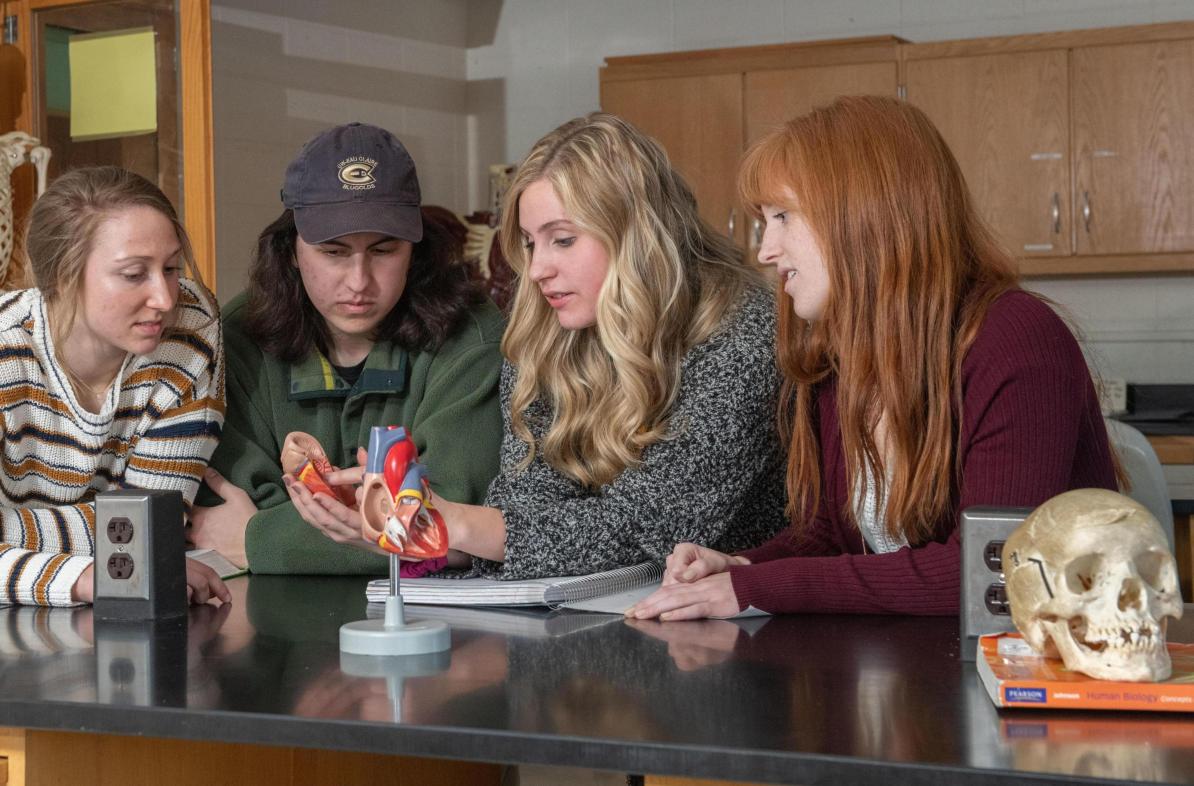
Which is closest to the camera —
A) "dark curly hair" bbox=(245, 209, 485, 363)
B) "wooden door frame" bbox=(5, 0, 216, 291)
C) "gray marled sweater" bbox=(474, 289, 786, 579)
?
"gray marled sweater" bbox=(474, 289, 786, 579)

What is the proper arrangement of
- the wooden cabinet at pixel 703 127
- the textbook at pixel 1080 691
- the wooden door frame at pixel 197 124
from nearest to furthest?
the textbook at pixel 1080 691, the wooden door frame at pixel 197 124, the wooden cabinet at pixel 703 127

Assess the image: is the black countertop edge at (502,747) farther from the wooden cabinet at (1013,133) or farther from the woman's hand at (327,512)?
the wooden cabinet at (1013,133)

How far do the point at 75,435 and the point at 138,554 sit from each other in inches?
15.8

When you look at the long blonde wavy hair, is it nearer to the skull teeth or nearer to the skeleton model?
the skull teeth

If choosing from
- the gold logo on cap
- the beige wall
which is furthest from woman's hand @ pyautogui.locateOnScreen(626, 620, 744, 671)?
the beige wall

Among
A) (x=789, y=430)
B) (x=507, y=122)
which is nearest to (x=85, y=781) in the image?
(x=789, y=430)

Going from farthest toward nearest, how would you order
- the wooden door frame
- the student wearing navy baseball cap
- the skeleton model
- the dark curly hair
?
the wooden door frame → the skeleton model → the dark curly hair → the student wearing navy baseball cap

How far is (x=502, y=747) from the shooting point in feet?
3.82

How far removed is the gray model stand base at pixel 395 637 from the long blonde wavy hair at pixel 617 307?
517mm

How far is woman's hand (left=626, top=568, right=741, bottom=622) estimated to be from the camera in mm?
1628

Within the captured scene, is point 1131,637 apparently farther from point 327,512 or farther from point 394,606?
point 327,512

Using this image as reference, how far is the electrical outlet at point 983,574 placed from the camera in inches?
55.9

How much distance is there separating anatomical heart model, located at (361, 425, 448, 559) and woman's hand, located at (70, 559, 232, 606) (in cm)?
40

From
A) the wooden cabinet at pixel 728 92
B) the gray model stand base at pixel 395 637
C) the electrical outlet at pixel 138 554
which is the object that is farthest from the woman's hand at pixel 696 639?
the wooden cabinet at pixel 728 92
